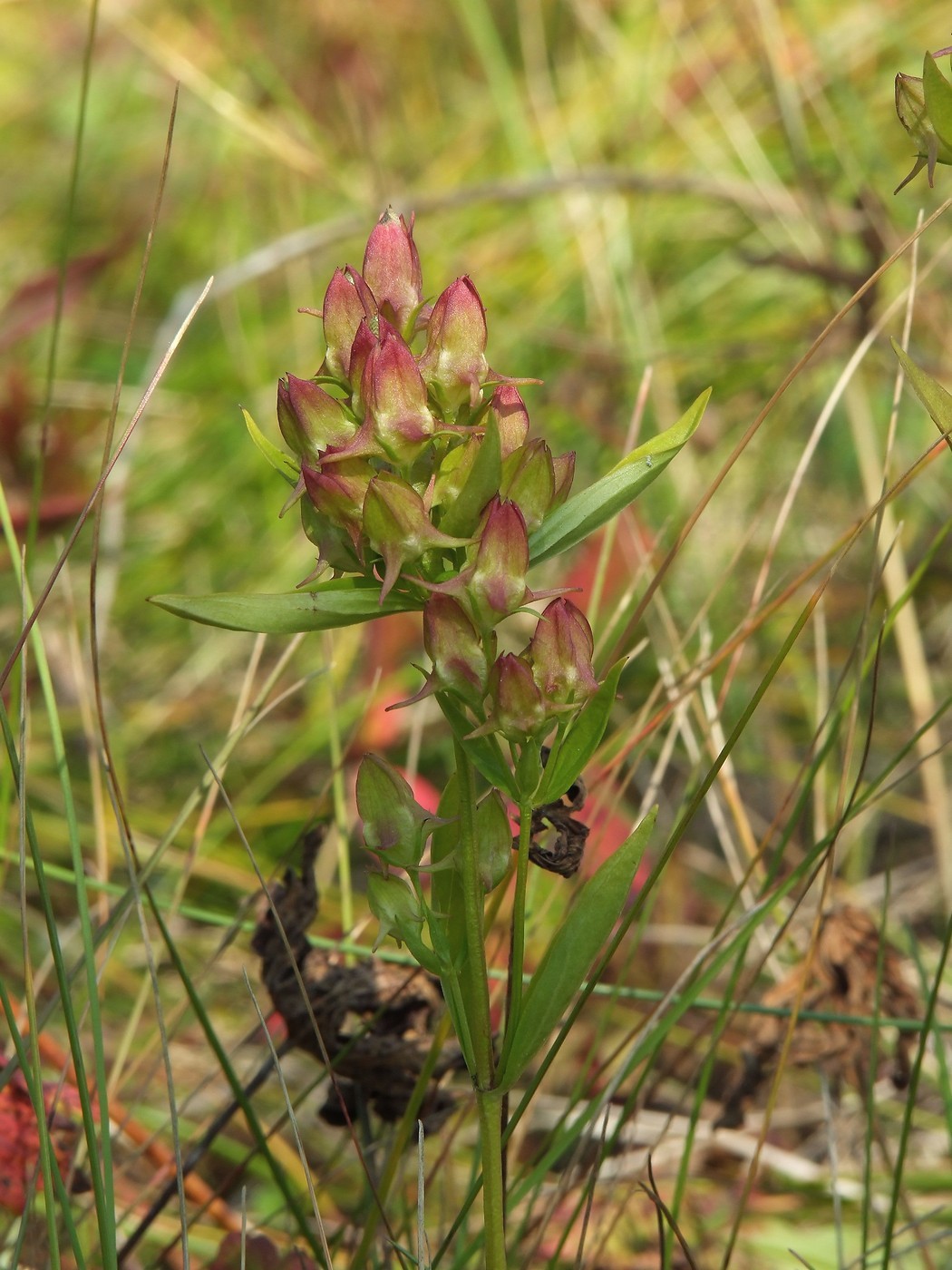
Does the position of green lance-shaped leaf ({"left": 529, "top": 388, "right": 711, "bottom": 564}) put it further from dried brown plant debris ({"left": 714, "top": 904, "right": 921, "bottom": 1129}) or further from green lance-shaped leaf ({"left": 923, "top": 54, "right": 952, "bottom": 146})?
dried brown plant debris ({"left": 714, "top": 904, "right": 921, "bottom": 1129})

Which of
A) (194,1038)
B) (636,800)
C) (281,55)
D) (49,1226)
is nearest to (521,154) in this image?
(281,55)

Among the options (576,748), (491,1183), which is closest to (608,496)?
(576,748)

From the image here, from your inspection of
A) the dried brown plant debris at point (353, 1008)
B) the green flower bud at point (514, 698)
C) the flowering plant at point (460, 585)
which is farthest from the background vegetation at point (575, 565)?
the green flower bud at point (514, 698)

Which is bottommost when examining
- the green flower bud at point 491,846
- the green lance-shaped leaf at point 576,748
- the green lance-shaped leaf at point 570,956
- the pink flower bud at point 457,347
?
the green lance-shaped leaf at point 570,956

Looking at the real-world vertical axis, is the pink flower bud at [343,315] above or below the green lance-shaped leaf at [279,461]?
above

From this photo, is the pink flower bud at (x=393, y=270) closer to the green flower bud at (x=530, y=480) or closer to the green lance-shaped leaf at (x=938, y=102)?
the green flower bud at (x=530, y=480)

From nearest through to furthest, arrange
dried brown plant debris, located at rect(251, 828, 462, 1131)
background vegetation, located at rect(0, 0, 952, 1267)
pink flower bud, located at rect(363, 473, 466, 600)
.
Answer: pink flower bud, located at rect(363, 473, 466, 600) → dried brown plant debris, located at rect(251, 828, 462, 1131) → background vegetation, located at rect(0, 0, 952, 1267)

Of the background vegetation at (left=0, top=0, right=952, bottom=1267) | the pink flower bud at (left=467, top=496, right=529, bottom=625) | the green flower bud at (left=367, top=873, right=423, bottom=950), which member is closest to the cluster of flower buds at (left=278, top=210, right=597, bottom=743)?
the pink flower bud at (left=467, top=496, right=529, bottom=625)
